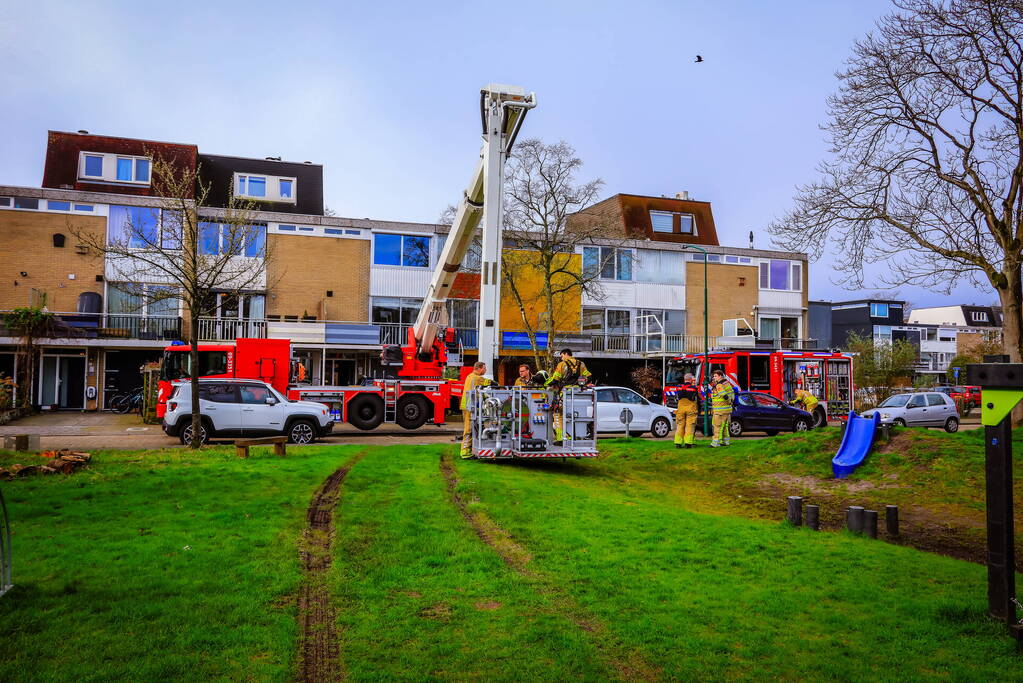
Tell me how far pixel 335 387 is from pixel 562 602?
1710cm

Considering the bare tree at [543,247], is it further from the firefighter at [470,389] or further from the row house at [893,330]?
the row house at [893,330]

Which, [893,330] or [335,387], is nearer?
[335,387]

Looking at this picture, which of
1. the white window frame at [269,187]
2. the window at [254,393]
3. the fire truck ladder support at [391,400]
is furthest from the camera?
the white window frame at [269,187]

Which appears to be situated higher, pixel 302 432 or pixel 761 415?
pixel 761 415

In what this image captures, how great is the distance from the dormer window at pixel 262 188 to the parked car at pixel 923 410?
27432mm

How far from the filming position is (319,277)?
34.4 meters

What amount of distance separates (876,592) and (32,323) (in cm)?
2958

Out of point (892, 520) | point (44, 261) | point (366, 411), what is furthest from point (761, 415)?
point (44, 261)

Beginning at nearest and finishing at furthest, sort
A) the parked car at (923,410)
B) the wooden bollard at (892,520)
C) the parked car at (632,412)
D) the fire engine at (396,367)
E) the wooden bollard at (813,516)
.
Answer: the wooden bollard at (813,516) < the wooden bollard at (892,520) < the fire engine at (396,367) < the parked car at (632,412) < the parked car at (923,410)

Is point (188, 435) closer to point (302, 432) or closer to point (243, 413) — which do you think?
point (243, 413)

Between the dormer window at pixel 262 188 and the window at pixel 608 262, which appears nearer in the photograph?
the dormer window at pixel 262 188

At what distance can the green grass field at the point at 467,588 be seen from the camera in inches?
198

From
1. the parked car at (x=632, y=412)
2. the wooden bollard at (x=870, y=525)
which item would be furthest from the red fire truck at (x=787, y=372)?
the wooden bollard at (x=870, y=525)

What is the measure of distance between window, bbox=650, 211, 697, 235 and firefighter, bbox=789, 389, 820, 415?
17.7 metres
